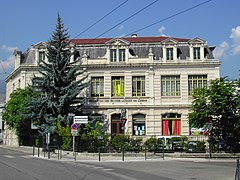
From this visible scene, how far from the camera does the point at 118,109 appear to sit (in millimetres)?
47625

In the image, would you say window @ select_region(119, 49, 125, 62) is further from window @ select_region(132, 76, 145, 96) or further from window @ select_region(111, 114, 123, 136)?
window @ select_region(111, 114, 123, 136)

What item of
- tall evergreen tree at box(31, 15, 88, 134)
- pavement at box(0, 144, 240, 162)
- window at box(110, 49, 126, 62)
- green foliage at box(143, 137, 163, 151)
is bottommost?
pavement at box(0, 144, 240, 162)

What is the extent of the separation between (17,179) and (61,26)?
29746 mm

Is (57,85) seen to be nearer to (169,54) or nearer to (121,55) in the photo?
(121,55)

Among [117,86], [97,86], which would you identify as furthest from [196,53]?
[97,86]

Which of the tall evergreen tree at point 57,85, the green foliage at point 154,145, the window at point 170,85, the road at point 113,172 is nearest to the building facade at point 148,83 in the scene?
the window at point 170,85

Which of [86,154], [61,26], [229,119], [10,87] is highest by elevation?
[61,26]

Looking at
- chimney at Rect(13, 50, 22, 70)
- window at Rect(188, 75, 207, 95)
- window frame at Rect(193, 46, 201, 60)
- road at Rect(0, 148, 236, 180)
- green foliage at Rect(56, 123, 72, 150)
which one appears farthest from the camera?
chimney at Rect(13, 50, 22, 70)

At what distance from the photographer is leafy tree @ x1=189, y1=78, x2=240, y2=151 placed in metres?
31.6

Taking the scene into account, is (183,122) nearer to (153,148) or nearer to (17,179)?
(153,148)

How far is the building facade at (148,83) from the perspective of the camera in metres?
47.5

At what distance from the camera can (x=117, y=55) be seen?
159 ft

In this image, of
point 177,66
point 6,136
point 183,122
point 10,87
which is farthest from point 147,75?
point 6,136

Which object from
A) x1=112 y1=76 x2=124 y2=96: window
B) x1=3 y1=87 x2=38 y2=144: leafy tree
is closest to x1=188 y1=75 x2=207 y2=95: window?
x1=112 y1=76 x2=124 y2=96: window
